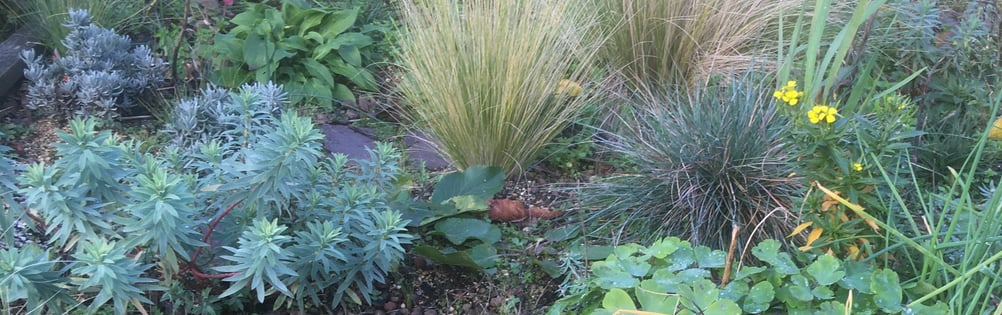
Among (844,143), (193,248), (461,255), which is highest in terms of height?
(844,143)

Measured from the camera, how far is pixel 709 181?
2984 millimetres

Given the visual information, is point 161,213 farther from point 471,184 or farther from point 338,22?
point 338,22

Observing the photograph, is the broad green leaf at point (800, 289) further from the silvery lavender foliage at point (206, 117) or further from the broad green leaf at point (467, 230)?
the silvery lavender foliage at point (206, 117)

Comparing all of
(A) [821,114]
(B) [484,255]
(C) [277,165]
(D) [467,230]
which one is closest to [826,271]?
(A) [821,114]

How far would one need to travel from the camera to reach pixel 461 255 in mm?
2723

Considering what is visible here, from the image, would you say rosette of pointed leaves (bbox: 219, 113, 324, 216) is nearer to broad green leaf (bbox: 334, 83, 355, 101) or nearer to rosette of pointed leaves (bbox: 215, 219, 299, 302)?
rosette of pointed leaves (bbox: 215, 219, 299, 302)

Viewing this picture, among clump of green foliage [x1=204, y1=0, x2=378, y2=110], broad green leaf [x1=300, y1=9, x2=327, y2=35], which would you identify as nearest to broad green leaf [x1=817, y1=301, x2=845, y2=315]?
clump of green foliage [x1=204, y1=0, x2=378, y2=110]

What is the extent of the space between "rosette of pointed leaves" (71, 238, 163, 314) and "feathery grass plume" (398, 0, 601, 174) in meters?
1.47

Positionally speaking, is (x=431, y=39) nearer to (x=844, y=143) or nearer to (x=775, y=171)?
(x=775, y=171)

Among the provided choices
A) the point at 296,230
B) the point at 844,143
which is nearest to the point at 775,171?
the point at 844,143

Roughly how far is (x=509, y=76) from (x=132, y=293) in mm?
1604

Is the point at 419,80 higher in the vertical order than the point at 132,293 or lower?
higher

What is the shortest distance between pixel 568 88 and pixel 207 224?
1641mm

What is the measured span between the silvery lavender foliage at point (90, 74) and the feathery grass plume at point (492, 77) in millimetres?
1179
